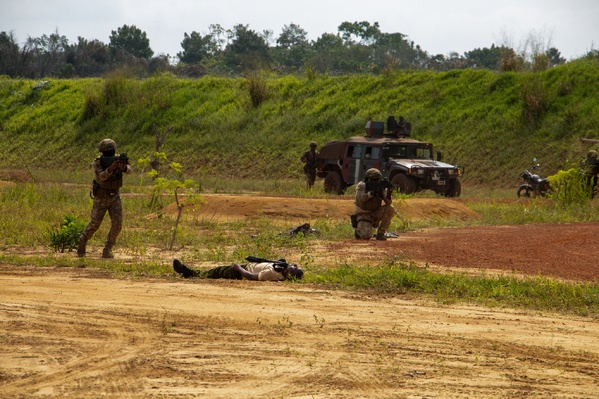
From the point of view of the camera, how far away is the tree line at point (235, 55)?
63.7 metres

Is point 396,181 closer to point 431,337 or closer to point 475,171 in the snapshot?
point 475,171

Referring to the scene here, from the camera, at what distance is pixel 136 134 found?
4297 centimetres

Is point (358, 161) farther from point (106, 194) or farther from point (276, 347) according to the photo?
point (276, 347)

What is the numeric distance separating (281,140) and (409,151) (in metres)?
14.4

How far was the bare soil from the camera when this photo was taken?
5.73 metres

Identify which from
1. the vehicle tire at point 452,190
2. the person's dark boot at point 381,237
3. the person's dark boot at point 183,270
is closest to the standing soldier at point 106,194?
the person's dark boot at point 183,270

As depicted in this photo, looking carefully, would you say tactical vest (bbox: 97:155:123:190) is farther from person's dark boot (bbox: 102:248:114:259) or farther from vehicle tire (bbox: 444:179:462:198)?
vehicle tire (bbox: 444:179:462:198)

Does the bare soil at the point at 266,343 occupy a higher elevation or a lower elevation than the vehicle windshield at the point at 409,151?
lower

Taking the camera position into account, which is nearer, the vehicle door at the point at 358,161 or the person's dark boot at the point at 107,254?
the person's dark boot at the point at 107,254

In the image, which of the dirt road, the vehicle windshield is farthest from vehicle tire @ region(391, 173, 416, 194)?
the dirt road

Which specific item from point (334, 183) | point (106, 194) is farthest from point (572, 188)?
point (106, 194)

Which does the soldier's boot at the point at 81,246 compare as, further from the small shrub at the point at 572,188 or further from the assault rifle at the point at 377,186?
the small shrub at the point at 572,188

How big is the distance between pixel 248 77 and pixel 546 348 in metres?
37.2

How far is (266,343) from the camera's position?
684 centimetres
